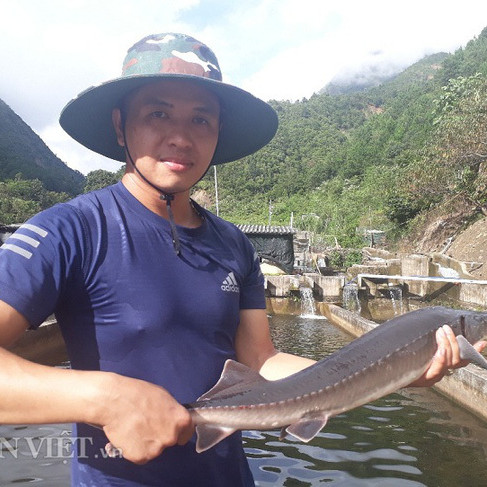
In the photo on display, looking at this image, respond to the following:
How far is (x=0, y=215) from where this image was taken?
199 ft

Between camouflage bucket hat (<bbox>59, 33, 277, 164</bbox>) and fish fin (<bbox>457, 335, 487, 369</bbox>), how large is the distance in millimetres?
1310

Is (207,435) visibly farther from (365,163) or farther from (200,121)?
(365,163)

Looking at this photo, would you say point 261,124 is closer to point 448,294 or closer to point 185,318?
point 185,318

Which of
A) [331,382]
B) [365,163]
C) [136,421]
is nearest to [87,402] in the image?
[136,421]

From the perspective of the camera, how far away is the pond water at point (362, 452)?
188 inches

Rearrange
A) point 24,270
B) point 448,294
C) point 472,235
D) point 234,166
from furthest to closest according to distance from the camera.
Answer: point 234,166
point 472,235
point 448,294
point 24,270

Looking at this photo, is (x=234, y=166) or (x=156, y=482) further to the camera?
(x=234, y=166)

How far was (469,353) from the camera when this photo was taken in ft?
6.70

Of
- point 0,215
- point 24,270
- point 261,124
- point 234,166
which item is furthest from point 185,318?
point 234,166

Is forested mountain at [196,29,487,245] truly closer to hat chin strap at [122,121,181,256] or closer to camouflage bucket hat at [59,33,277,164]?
camouflage bucket hat at [59,33,277,164]

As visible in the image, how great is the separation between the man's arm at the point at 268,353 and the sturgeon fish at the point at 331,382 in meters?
0.04

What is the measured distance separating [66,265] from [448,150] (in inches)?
909

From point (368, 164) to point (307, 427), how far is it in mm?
74351

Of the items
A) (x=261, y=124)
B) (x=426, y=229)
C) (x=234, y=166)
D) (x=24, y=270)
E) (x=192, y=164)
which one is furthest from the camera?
(x=234, y=166)
